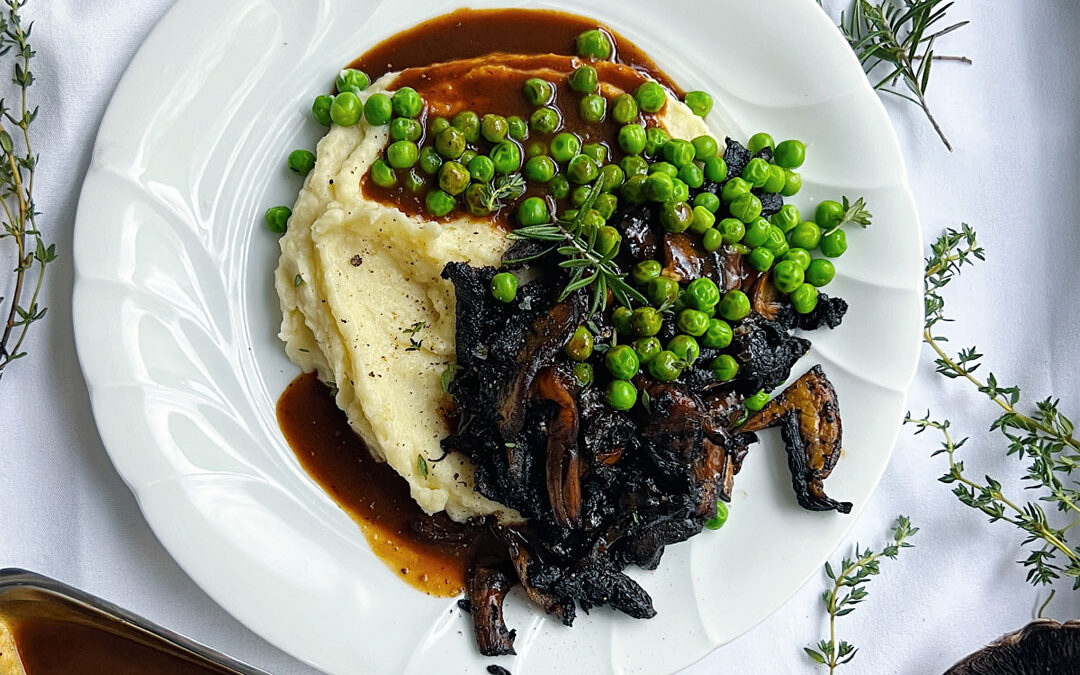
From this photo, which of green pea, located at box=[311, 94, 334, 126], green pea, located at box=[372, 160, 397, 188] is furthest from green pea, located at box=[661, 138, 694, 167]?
green pea, located at box=[311, 94, 334, 126]

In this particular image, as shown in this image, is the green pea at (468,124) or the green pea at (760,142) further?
the green pea at (760,142)

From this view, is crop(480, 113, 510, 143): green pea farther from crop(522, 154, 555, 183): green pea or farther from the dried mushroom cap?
the dried mushroom cap

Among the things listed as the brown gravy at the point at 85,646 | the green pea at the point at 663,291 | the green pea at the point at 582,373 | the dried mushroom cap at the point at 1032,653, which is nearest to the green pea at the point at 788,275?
the green pea at the point at 663,291

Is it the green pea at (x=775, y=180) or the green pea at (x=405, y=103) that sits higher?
the green pea at (x=405, y=103)

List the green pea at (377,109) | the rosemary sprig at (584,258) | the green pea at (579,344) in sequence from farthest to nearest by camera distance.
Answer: the green pea at (377,109) < the green pea at (579,344) < the rosemary sprig at (584,258)

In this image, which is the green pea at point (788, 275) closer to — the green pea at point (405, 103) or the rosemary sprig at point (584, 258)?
the rosemary sprig at point (584, 258)

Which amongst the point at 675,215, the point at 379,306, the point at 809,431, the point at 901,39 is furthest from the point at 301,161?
the point at 901,39

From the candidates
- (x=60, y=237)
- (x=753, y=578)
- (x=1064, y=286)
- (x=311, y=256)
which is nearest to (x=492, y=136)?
(x=311, y=256)
